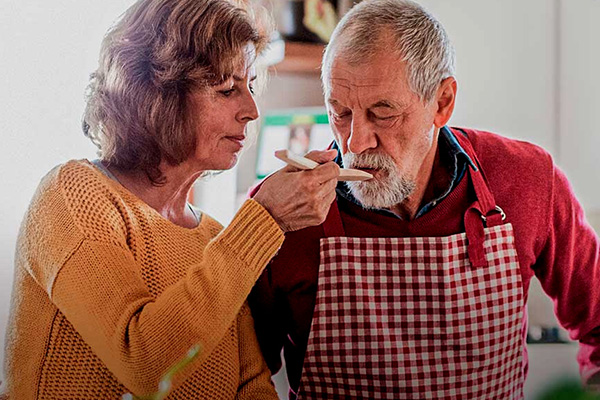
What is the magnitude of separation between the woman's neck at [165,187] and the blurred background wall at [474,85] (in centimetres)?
56

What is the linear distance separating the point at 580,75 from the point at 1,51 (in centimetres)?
136

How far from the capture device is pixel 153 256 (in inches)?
41.3

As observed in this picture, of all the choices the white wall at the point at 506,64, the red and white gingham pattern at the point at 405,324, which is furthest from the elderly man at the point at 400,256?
the white wall at the point at 506,64

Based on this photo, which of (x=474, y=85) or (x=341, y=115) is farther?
(x=474, y=85)

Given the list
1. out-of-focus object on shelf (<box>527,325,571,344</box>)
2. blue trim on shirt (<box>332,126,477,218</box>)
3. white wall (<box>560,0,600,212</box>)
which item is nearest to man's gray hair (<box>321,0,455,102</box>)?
blue trim on shirt (<box>332,126,477,218</box>)

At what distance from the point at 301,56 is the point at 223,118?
3.74ft

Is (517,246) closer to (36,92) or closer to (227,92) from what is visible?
(227,92)

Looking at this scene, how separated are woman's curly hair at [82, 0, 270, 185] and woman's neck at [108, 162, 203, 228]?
0.8 inches

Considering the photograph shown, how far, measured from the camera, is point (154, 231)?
3.51 ft

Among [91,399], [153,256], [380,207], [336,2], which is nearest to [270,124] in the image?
[336,2]

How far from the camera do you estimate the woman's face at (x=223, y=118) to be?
1109 mm

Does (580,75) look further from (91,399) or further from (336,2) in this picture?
(91,399)

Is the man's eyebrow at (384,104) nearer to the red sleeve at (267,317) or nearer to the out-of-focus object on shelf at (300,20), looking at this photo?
the red sleeve at (267,317)

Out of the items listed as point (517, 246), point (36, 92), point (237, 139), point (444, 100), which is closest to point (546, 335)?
point (517, 246)
